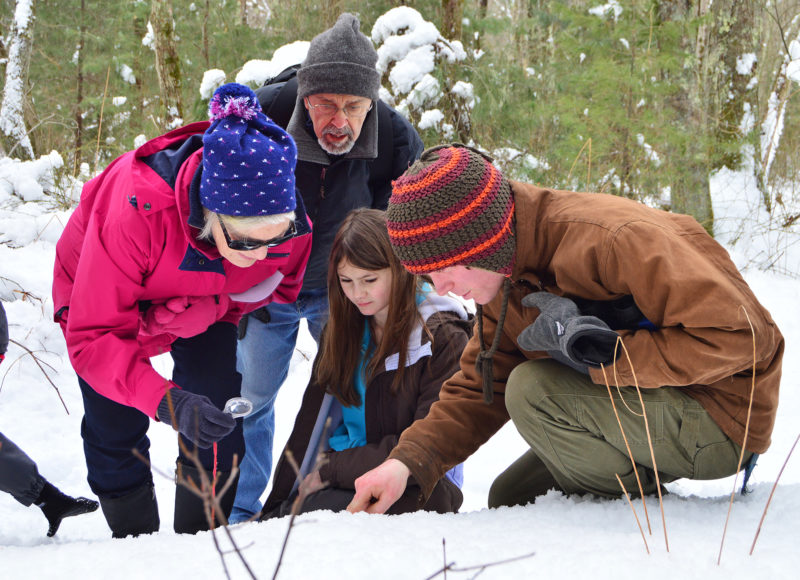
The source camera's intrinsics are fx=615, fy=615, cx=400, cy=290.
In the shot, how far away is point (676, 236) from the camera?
1521 millimetres

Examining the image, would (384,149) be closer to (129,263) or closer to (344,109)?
(344,109)

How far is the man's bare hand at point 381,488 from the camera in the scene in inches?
70.6

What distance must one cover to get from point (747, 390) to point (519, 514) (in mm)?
693

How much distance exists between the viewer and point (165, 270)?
74.4 inches

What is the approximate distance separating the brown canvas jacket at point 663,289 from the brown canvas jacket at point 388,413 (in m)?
0.58

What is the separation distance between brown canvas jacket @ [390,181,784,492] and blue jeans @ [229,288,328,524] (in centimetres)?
119

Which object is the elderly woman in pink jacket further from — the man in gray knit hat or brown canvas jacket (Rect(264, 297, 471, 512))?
the man in gray knit hat

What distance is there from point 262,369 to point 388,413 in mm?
709

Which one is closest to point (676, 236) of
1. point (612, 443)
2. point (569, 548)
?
point (612, 443)

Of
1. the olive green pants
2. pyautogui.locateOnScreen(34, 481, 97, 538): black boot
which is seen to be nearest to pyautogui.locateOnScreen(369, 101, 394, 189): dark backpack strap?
the olive green pants

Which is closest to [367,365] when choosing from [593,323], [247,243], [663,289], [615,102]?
[247,243]

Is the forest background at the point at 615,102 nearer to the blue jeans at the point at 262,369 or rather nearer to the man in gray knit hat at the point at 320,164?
the man in gray knit hat at the point at 320,164

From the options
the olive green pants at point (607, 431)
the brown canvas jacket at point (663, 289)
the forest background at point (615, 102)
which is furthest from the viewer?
the forest background at point (615, 102)

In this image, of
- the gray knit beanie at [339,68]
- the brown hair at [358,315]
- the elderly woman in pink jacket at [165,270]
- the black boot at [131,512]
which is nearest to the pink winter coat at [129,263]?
the elderly woman in pink jacket at [165,270]
